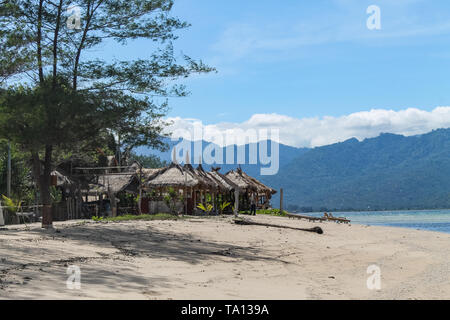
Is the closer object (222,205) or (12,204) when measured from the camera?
(12,204)

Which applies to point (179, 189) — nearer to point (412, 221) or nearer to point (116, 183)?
point (116, 183)

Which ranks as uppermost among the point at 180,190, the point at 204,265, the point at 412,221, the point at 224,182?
the point at 224,182

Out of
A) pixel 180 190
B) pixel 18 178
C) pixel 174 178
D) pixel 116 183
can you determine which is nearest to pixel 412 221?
pixel 180 190

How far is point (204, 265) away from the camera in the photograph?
40.6ft

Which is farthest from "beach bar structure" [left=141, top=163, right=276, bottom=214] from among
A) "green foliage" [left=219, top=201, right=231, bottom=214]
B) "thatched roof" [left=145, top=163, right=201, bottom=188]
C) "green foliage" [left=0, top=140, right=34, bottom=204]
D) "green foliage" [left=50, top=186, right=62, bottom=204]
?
"green foliage" [left=0, top=140, right=34, bottom=204]

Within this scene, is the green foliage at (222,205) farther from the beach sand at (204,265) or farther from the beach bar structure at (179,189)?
the beach sand at (204,265)

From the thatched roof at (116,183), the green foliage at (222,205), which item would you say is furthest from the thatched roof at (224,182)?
the thatched roof at (116,183)

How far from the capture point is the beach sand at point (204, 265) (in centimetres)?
875

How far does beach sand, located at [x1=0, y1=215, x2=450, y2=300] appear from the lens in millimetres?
8750

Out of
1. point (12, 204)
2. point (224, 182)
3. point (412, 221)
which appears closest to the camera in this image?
point (12, 204)

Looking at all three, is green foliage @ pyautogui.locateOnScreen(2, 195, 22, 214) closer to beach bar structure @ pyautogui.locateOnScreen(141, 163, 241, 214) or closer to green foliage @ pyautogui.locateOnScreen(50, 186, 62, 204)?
green foliage @ pyautogui.locateOnScreen(50, 186, 62, 204)
